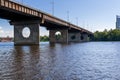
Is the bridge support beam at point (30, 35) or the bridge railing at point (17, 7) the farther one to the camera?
the bridge support beam at point (30, 35)

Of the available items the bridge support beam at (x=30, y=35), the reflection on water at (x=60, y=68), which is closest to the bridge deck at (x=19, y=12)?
the bridge support beam at (x=30, y=35)

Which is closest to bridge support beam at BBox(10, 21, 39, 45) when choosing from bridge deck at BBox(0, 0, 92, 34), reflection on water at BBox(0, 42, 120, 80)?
bridge deck at BBox(0, 0, 92, 34)

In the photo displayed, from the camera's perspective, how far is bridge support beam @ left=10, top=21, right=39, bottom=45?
97.1 metres

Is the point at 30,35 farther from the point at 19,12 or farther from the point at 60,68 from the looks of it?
the point at 60,68

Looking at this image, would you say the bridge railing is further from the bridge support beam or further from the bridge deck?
the bridge support beam

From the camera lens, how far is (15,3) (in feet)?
231

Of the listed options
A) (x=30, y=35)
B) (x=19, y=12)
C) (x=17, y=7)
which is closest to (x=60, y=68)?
(x=17, y=7)

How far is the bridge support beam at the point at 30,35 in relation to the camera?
97062mm

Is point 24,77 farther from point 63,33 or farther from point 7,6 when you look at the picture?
point 63,33

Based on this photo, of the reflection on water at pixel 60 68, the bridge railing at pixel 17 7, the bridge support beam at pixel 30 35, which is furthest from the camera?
the bridge support beam at pixel 30 35

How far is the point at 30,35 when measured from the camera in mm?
Result: 99438

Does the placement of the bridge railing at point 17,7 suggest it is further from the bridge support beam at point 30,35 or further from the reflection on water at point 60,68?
the reflection on water at point 60,68

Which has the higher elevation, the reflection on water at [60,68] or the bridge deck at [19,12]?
the bridge deck at [19,12]

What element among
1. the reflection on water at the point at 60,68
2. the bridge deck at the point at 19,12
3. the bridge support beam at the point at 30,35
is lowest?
the reflection on water at the point at 60,68
